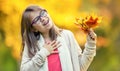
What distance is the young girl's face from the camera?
241 centimetres

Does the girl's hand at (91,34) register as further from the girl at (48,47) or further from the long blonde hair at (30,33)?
the long blonde hair at (30,33)

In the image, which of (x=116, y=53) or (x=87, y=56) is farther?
(x=116, y=53)

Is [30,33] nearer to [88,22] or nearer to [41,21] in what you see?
[41,21]

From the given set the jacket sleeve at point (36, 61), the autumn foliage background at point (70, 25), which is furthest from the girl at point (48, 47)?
the autumn foliage background at point (70, 25)

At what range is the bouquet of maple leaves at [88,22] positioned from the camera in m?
2.36

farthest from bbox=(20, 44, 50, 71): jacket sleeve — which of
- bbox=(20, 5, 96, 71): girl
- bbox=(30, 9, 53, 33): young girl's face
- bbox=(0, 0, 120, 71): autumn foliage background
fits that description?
bbox=(0, 0, 120, 71): autumn foliage background

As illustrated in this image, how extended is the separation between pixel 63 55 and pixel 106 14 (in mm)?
2186

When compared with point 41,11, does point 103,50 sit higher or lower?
lower

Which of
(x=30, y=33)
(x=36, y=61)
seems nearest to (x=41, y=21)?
(x=30, y=33)

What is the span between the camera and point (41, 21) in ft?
8.00

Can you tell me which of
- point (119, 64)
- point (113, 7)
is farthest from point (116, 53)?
point (113, 7)

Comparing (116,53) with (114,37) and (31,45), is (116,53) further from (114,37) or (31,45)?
(31,45)

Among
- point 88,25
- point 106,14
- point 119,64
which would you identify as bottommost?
point 119,64

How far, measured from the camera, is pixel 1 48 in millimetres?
4367
